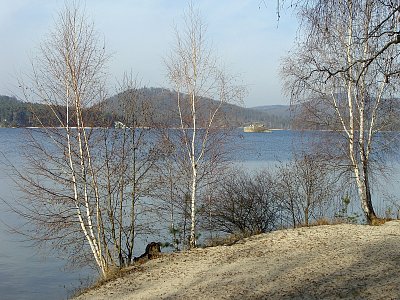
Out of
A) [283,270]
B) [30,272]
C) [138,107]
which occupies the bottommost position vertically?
[30,272]

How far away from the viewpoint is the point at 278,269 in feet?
27.2

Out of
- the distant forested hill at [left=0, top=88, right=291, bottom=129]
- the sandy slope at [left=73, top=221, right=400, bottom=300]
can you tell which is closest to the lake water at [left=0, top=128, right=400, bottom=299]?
the distant forested hill at [left=0, top=88, right=291, bottom=129]

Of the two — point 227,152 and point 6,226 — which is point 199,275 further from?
point 6,226

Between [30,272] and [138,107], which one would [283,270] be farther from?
[30,272]

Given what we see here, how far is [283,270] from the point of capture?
26.9 feet

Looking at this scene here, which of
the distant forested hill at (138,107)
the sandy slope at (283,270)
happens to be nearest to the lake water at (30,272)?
the distant forested hill at (138,107)

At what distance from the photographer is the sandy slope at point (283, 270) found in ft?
23.1

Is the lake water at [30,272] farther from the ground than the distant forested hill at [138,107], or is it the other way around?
the distant forested hill at [138,107]

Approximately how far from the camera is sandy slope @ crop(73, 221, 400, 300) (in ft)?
23.1

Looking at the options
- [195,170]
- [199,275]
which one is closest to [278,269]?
[199,275]

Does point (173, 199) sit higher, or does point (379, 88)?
point (379, 88)

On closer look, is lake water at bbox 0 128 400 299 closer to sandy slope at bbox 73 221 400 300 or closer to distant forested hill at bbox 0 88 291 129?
distant forested hill at bbox 0 88 291 129

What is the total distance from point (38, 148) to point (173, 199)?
465cm

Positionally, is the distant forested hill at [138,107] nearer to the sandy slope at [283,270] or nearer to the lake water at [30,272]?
the lake water at [30,272]
